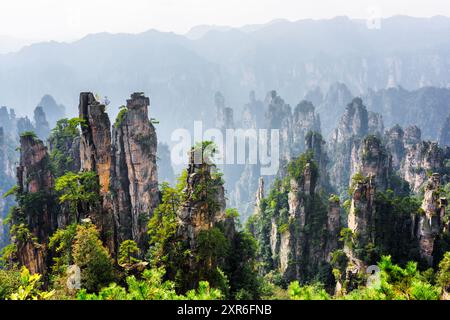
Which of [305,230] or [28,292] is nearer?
[28,292]

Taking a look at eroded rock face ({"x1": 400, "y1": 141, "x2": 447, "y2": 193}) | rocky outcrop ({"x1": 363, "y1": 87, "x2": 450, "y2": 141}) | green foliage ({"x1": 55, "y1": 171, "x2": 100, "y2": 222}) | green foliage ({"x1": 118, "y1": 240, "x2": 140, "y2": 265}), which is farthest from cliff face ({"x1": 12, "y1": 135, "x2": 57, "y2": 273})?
rocky outcrop ({"x1": 363, "y1": 87, "x2": 450, "y2": 141})

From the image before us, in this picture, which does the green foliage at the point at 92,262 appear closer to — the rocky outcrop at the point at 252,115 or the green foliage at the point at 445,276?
the green foliage at the point at 445,276

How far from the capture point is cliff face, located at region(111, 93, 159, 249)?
35812mm

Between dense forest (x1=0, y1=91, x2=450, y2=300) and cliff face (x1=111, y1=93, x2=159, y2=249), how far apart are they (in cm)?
9

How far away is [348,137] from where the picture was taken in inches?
3342

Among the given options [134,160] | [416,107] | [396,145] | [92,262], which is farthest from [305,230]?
[416,107]

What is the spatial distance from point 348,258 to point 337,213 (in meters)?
5.98

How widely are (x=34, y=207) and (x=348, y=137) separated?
6805cm

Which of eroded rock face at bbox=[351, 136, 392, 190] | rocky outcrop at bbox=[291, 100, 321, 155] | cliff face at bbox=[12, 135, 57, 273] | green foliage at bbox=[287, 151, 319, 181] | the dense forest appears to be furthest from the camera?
rocky outcrop at bbox=[291, 100, 321, 155]

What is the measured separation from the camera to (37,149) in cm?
3325

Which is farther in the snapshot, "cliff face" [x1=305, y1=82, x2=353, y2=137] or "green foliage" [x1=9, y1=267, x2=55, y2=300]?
"cliff face" [x1=305, y1=82, x2=353, y2=137]

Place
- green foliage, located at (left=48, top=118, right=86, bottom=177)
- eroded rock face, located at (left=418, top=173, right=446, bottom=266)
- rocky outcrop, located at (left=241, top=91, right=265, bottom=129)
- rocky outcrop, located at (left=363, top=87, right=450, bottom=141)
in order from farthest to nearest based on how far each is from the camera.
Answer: rocky outcrop, located at (left=241, top=91, right=265, bottom=129)
rocky outcrop, located at (left=363, top=87, right=450, bottom=141)
green foliage, located at (left=48, top=118, right=86, bottom=177)
eroded rock face, located at (left=418, top=173, right=446, bottom=266)

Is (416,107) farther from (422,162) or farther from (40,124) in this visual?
(40,124)

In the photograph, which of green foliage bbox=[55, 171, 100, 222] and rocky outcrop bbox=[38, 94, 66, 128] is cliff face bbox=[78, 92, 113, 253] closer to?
green foliage bbox=[55, 171, 100, 222]
